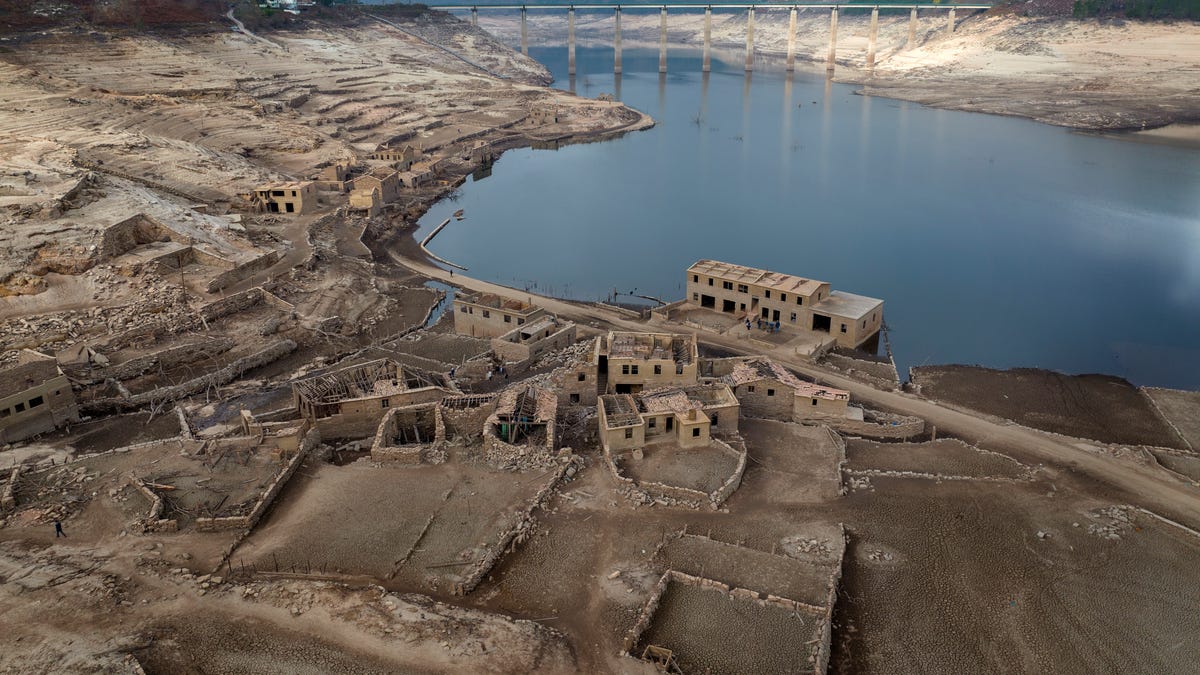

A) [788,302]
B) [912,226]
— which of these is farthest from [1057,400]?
[912,226]

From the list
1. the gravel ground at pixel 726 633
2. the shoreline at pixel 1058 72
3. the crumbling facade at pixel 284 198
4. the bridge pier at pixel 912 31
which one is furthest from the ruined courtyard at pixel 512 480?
Result: the bridge pier at pixel 912 31

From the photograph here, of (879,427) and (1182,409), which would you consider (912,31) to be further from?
(879,427)

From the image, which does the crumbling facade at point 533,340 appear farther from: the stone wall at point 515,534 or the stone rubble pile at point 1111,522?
the stone rubble pile at point 1111,522

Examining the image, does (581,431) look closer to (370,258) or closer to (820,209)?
(370,258)

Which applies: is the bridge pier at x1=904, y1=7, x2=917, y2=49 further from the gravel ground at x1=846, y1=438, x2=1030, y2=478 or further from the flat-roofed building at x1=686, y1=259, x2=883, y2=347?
the gravel ground at x1=846, y1=438, x2=1030, y2=478

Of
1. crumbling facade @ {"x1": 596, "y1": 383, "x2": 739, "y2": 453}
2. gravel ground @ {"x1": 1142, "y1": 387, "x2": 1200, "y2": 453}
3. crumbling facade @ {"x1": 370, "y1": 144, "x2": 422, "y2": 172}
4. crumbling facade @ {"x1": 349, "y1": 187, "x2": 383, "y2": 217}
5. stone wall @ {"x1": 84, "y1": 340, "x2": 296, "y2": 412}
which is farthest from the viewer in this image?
crumbling facade @ {"x1": 370, "y1": 144, "x2": 422, "y2": 172}

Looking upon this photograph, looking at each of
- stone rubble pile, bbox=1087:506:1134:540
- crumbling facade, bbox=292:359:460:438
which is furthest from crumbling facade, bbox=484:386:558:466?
stone rubble pile, bbox=1087:506:1134:540
